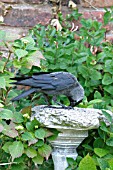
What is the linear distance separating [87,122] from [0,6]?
0.84 meters

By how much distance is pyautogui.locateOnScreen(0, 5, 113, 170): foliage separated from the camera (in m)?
1.54

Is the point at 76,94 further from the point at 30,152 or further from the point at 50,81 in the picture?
the point at 30,152

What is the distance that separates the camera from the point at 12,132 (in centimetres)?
153

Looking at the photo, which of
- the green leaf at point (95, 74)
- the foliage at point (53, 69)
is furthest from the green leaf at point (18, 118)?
the green leaf at point (95, 74)

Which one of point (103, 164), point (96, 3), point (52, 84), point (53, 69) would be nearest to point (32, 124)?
point (52, 84)

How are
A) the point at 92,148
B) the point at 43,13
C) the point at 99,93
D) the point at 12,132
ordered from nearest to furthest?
the point at 12,132
the point at 92,148
the point at 99,93
the point at 43,13

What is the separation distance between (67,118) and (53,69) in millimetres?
470

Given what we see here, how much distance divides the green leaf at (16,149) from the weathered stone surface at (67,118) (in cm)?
10

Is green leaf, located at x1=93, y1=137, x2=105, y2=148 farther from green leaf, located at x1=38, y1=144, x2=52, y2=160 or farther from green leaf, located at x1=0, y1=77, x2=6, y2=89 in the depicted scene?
green leaf, located at x1=0, y1=77, x2=6, y2=89

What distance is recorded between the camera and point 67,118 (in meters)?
1.52

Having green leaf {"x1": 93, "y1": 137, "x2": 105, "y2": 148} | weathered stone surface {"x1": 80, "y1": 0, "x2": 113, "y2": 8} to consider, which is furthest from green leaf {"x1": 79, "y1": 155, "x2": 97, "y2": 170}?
weathered stone surface {"x1": 80, "y1": 0, "x2": 113, "y2": 8}

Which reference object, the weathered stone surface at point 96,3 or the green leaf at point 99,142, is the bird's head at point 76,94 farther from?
the weathered stone surface at point 96,3

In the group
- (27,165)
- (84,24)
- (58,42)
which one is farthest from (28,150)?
(84,24)

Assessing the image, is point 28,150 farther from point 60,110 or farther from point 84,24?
point 84,24
